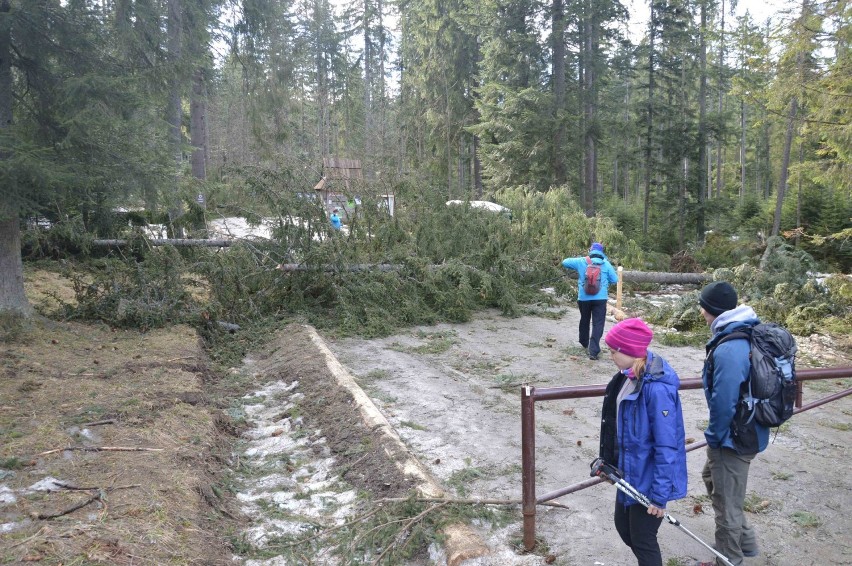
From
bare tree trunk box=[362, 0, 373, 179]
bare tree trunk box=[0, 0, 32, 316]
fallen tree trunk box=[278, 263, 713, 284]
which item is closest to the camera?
bare tree trunk box=[0, 0, 32, 316]

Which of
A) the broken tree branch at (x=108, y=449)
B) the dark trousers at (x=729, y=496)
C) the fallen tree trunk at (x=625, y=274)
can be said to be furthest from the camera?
the fallen tree trunk at (x=625, y=274)

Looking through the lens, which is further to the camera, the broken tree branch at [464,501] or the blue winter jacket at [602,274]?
the blue winter jacket at [602,274]

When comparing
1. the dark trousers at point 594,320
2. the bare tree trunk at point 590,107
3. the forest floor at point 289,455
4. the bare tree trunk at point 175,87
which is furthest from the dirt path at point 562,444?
the bare tree trunk at point 590,107

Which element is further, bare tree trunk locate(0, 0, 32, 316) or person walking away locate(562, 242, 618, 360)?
person walking away locate(562, 242, 618, 360)

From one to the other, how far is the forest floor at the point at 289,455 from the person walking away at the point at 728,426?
0.36m

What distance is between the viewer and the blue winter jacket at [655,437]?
2.94 meters

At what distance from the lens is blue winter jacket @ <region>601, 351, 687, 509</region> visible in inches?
116

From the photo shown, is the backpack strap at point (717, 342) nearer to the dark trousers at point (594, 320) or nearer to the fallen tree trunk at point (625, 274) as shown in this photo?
the dark trousers at point (594, 320)

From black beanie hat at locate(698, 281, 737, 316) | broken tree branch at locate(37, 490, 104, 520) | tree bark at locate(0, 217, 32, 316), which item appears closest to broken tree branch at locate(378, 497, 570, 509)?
black beanie hat at locate(698, 281, 737, 316)

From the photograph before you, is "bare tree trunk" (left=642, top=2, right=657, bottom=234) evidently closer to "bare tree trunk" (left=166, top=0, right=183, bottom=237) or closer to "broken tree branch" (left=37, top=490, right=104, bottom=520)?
"bare tree trunk" (left=166, top=0, right=183, bottom=237)

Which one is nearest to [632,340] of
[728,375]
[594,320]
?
[728,375]

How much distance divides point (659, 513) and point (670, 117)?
2719 cm

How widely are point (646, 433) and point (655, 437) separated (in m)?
0.05

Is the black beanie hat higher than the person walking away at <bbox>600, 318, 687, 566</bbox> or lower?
higher
